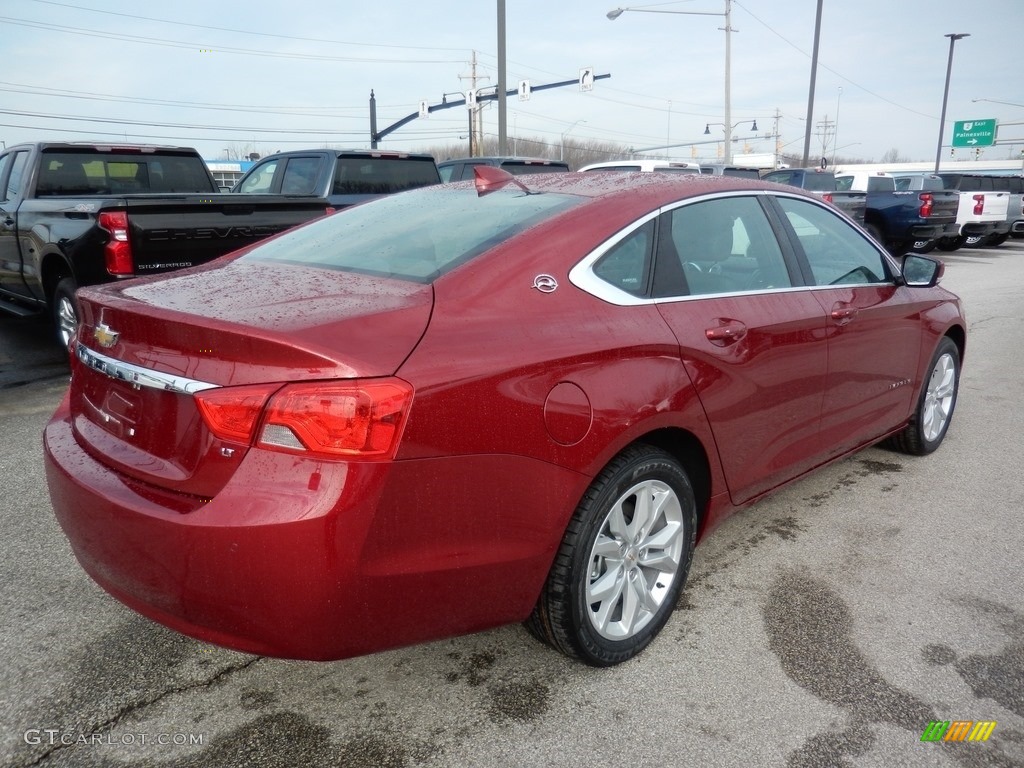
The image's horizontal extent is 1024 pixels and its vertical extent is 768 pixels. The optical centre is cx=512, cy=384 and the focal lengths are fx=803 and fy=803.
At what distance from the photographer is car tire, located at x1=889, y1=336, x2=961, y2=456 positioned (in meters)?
4.45

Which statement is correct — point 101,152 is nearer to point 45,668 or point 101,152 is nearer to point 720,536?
point 45,668

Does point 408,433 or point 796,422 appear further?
point 796,422

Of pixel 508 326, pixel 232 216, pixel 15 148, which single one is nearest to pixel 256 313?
pixel 508 326

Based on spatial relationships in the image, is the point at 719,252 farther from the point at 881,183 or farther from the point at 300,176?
the point at 881,183

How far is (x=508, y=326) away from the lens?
220 cm

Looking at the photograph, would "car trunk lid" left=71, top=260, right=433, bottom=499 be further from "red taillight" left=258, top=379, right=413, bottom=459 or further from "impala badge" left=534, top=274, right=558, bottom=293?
"impala badge" left=534, top=274, right=558, bottom=293

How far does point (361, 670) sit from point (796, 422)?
6.32ft

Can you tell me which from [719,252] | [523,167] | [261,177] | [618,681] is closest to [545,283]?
[719,252]

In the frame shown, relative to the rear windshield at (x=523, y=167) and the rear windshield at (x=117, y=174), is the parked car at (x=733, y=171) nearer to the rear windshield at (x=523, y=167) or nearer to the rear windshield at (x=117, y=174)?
the rear windshield at (x=523, y=167)

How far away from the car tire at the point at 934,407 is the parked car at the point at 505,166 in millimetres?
7862

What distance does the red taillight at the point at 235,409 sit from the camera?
6.20 ft

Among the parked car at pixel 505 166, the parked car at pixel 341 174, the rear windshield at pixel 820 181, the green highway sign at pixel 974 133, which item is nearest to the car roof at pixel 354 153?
the parked car at pixel 341 174

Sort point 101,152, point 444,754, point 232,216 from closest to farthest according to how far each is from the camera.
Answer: point 444,754, point 232,216, point 101,152

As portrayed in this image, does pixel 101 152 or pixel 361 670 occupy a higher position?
pixel 101 152
